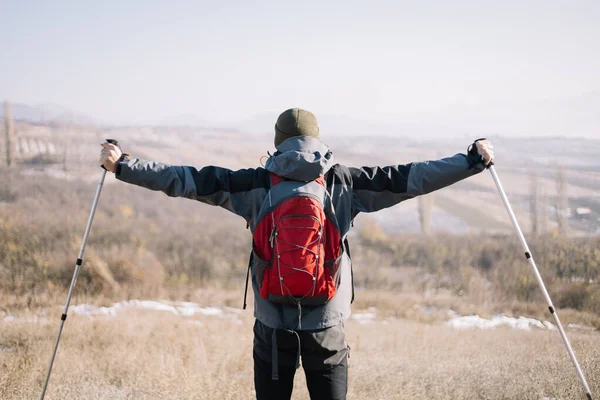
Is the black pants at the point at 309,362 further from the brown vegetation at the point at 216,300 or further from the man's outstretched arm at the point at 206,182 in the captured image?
the brown vegetation at the point at 216,300

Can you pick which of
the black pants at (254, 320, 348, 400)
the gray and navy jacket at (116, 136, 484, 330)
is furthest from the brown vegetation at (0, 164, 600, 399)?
the gray and navy jacket at (116, 136, 484, 330)

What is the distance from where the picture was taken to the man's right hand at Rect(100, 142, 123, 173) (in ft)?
10.6

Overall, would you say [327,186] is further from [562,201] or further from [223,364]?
[562,201]

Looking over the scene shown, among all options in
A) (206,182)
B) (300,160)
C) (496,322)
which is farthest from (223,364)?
(496,322)

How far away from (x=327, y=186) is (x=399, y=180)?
0.45 m

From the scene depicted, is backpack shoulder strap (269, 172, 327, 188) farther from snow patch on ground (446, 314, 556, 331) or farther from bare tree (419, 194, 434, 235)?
bare tree (419, 194, 434, 235)

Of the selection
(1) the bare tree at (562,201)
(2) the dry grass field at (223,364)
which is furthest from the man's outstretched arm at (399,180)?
(1) the bare tree at (562,201)

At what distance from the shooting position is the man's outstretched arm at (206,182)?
3.12 meters

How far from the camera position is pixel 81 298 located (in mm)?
12031

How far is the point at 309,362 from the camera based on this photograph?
2.96 meters

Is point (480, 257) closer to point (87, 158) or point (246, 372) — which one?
point (246, 372)

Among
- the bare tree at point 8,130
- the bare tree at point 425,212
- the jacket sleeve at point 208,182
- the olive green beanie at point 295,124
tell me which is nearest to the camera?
the olive green beanie at point 295,124

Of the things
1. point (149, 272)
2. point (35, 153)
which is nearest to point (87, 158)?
point (35, 153)

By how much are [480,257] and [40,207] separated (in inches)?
782
